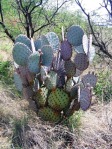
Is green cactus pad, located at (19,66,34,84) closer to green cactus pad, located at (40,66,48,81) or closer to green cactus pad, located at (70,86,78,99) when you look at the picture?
green cactus pad, located at (40,66,48,81)

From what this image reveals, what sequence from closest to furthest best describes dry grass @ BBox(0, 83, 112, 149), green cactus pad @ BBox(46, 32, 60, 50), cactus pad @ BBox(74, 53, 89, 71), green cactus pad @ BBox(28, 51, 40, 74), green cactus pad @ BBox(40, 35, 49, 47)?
1. dry grass @ BBox(0, 83, 112, 149)
2. green cactus pad @ BBox(28, 51, 40, 74)
3. cactus pad @ BBox(74, 53, 89, 71)
4. green cactus pad @ BBox(40, 35, 49, 47)
5. green cactus pad @ BBox(46, 32, 60, 50)

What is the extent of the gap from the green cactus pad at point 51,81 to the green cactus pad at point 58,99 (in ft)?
0.31

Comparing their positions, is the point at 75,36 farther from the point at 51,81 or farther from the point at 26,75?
the point at 26,75

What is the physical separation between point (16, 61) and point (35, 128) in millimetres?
875

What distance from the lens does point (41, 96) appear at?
445 centimetres

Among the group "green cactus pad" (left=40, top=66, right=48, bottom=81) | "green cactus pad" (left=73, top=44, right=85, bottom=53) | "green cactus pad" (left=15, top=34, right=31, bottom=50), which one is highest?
"green cactus pad" (left=15, top=34, right=31, bottom=50)

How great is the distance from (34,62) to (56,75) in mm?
362

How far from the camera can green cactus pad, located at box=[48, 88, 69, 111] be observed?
4.43 m

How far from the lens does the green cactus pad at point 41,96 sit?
175 inches

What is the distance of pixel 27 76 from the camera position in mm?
4430

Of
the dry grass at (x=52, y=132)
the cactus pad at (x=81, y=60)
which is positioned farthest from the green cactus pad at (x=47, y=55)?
the dry grass at (x=52, y=132)

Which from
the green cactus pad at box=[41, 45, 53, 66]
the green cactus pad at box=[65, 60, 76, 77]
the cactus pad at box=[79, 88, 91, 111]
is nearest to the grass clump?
the cactus pad at box=[79, 88, 91, 111]

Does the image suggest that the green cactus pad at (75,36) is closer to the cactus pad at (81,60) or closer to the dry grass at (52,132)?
the cactus pad at (81,60)

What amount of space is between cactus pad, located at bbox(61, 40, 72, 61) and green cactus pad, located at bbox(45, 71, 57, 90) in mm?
285
